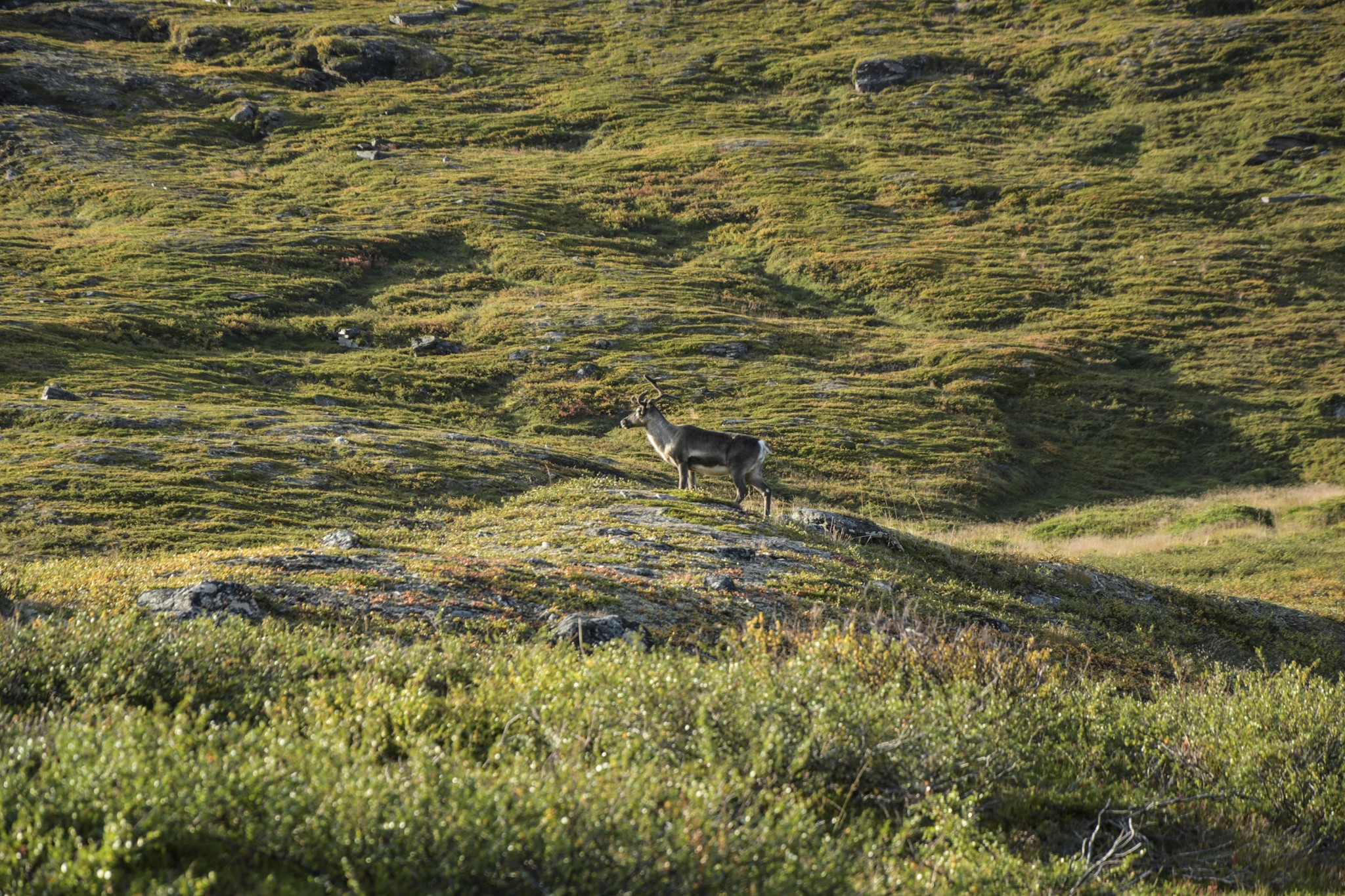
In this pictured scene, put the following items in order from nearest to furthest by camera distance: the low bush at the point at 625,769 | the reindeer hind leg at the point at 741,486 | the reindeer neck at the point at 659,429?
the low bush at the point at 625,769 → the reindeer hind leg at the point at 741,486 → the reindeer neck at the point at 659,429

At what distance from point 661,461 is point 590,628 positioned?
26.9 m

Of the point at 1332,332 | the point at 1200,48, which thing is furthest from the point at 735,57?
the point at 1332,332

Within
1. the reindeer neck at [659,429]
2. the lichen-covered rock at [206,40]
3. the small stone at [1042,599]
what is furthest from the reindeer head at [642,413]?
the lichen-covered rock at [206,40]

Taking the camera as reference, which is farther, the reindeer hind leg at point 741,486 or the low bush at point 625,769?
the reindeer hind leg at point 741,486

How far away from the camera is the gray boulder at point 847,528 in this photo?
20844mm

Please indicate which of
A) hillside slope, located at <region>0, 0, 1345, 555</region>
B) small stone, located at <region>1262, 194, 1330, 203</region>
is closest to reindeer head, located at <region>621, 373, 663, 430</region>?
hillside slope, located at <region>0, 0, 1345, 555</region>

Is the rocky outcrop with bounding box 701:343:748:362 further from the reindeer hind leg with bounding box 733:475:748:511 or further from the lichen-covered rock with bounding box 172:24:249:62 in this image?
the lichen-covered rock with bounding box 172:24:249:62

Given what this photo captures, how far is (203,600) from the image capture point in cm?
1083

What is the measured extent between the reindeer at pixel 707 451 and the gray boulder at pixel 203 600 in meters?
13.5

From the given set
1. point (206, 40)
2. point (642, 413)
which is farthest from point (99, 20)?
point (642, 413)

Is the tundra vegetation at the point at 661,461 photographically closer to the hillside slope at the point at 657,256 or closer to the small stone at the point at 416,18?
the hillside slope at the point at 657,256

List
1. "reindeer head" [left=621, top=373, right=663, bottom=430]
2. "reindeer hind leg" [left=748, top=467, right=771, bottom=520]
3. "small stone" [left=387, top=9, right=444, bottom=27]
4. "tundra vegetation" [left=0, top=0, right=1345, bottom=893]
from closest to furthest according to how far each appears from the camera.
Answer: "tundra vegetation" [left=0, top=0, right=1345, bottom=893] < "reindeer hind leg" [left=748, top=467, right=771, bottom=520] < "reindeer head" [left=621, top=373, right=663, bottom=430] < "small stone" [left=387, top=9, right=444, bottom=27]

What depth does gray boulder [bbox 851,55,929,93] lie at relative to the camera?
114 meters

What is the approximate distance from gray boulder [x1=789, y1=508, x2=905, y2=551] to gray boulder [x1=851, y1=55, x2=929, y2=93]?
104 meters
